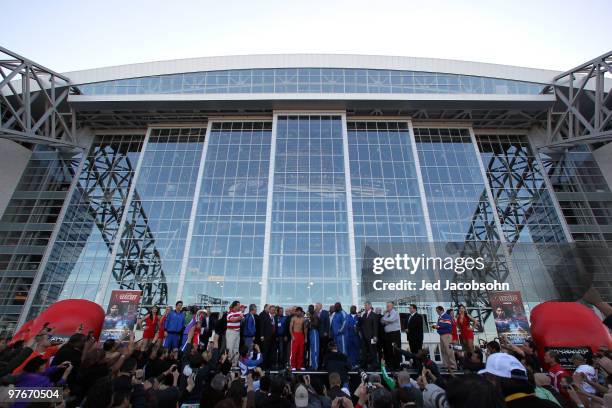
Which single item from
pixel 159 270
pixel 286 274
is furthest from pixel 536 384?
pixel 159 270

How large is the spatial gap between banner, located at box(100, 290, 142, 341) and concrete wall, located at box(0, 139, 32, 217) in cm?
1593

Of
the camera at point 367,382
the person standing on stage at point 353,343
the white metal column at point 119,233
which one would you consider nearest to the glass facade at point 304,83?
the white metal column at point 119,233

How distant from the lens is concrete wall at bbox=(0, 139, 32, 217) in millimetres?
25066

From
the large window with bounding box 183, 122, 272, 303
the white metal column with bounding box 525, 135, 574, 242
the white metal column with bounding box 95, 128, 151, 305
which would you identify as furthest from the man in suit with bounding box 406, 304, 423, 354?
the white metal column with bounding box 525, 135, 574, 242

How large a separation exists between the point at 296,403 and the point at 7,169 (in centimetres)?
3101

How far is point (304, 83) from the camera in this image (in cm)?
2775

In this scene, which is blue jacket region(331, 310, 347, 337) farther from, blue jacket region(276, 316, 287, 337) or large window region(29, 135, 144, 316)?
large window region(29, 135, 144, 316)

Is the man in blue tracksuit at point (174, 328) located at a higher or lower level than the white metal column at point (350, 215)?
lower

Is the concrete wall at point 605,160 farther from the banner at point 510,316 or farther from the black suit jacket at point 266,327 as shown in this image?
the black suit jacket at point 266,327

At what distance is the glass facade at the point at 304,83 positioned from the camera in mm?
27359

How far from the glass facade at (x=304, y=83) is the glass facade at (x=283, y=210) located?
2463 millimetres

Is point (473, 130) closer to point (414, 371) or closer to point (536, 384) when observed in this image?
point (414, 371)

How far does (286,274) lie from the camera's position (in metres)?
21.9

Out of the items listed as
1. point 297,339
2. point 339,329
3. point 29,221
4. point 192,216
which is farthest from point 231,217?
point 339,329
